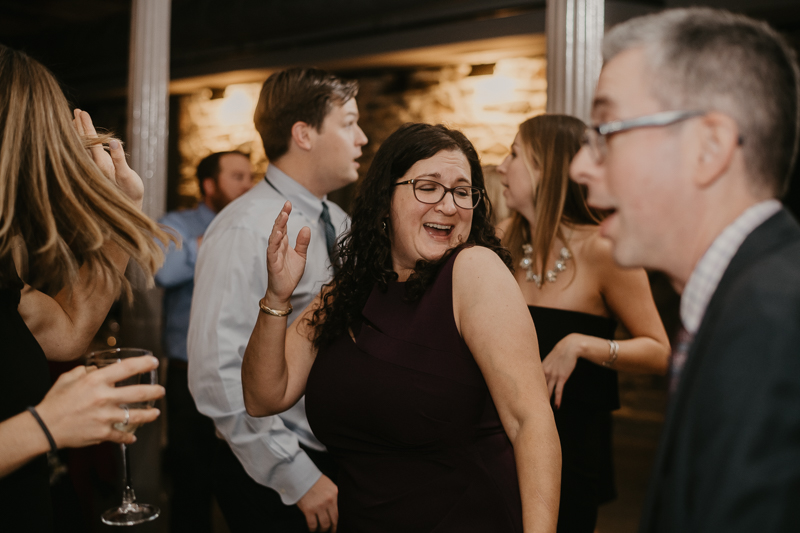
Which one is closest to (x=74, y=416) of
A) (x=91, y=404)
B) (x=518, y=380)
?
(x=91, y=404)

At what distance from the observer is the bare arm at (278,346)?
1508mm

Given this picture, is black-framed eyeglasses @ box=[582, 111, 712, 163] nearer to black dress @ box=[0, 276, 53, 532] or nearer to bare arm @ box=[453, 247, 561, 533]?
bare arm @ box=[453, 247, 561, 533]

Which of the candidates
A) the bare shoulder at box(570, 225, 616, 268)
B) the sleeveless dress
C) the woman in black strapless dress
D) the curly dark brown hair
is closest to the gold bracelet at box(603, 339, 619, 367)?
the woman in black strapless dress

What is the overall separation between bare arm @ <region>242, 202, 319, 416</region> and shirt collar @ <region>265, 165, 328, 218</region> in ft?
1.92

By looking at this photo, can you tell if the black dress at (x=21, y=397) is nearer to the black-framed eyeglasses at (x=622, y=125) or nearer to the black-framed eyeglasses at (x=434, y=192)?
the black-framed eyeglasses at (x=434, y=192)

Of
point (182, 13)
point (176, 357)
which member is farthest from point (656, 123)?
point (182, 13)

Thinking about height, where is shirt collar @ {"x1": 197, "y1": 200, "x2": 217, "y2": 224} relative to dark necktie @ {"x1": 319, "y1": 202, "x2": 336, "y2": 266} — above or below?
below

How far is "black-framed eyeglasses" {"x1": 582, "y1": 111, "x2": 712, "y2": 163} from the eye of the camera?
791mm

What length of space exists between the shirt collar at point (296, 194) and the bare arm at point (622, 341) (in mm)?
892

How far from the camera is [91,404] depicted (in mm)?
983

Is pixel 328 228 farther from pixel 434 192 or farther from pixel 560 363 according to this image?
pixel 560 363

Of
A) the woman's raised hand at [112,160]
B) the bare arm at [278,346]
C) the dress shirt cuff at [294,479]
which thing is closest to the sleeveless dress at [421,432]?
the bare arm at [278,346]

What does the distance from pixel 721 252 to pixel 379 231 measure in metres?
1.01

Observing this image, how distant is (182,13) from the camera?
570cm
